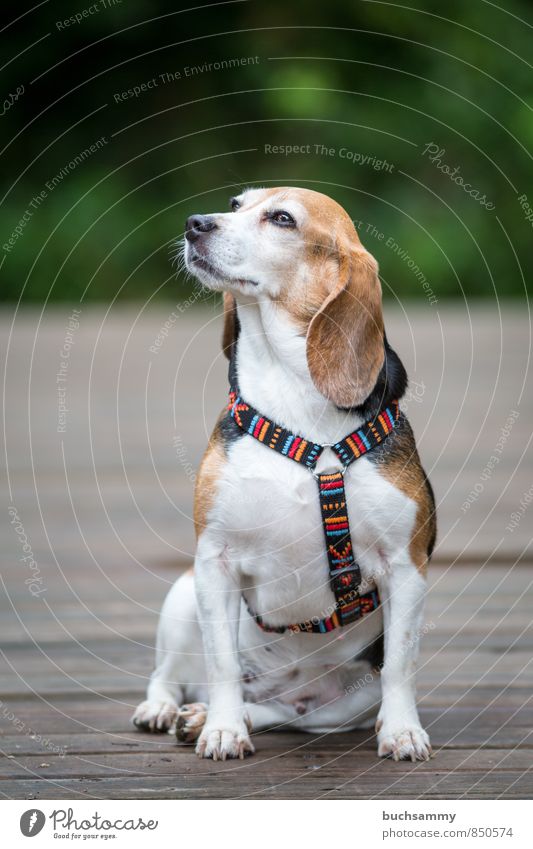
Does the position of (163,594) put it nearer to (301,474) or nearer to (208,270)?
(301,474)

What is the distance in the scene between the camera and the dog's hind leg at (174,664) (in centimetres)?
361

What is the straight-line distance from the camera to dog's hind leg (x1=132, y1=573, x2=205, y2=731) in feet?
11.9

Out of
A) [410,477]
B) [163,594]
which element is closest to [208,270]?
[410,477]

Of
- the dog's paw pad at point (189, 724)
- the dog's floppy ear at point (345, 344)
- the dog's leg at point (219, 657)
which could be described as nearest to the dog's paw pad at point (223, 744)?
the dog's leg at point (219, 657)

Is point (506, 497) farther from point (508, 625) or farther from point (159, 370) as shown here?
point (159, 370)

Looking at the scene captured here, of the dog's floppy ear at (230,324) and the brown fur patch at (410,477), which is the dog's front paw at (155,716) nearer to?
the brown fur patch at (410,477)

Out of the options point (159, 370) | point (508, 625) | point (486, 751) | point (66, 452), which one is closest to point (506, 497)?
point (508, 625)

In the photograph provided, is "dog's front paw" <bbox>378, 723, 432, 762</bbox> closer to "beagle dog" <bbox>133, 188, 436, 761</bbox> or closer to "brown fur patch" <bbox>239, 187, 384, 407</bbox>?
"beagle dog" <bbox>133, 188, 436, 761</bbox>

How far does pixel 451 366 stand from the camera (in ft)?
39.3

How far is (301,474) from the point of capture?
10.7ft

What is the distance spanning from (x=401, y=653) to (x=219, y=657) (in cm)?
50

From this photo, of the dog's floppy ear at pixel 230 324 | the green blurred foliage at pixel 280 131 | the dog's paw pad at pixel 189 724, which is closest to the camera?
the dog's paw pad at pixel 189 724
